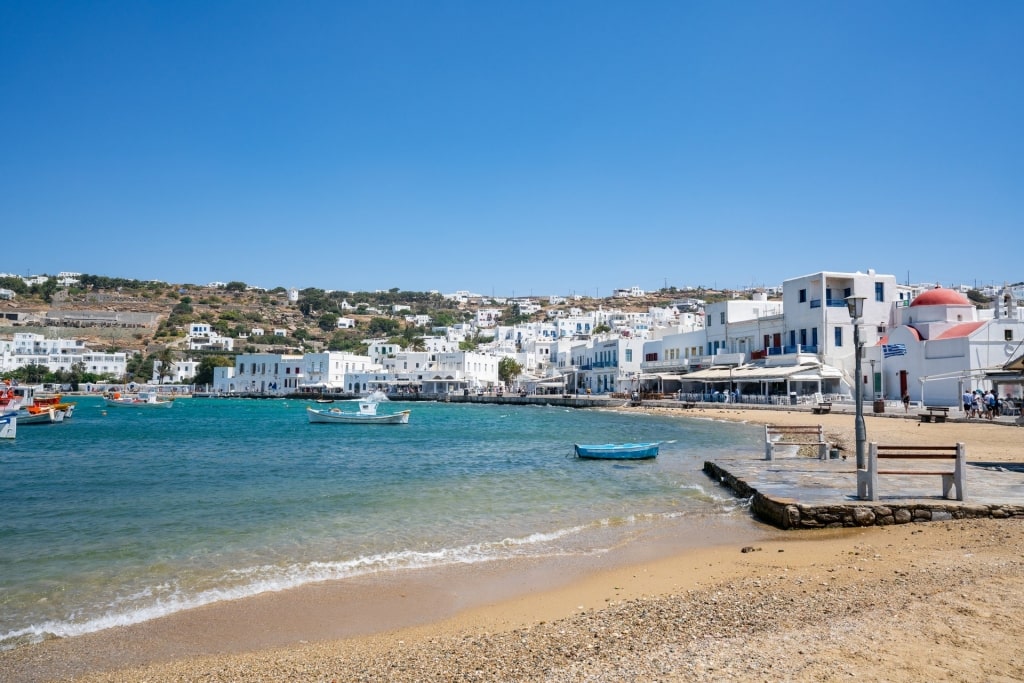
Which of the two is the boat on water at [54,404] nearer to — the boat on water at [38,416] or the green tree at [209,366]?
the boat on water at [38,416]

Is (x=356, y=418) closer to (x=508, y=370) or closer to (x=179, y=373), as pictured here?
(x=508, y=370)

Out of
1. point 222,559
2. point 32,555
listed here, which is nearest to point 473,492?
point 222,559

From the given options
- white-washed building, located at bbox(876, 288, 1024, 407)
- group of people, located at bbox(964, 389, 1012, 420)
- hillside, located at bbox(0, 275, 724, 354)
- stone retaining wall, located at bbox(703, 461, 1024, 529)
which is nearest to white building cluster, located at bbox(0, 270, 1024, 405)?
white-washed building, located at bbox(876, 288, 1024, 407)

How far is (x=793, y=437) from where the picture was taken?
851 inches

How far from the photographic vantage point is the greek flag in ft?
142

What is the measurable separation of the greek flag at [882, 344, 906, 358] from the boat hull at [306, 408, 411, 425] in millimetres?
31595

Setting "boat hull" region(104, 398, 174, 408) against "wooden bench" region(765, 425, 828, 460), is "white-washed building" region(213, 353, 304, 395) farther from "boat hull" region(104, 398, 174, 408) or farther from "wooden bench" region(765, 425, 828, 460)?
"wooden bench" region(765, 425, 828, 460)

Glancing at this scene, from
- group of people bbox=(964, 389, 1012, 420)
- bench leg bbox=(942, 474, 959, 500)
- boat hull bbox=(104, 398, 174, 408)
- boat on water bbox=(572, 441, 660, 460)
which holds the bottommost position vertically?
boat hull bbox=(104, 398, 174, 408)

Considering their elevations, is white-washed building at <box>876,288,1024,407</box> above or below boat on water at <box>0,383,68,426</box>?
above

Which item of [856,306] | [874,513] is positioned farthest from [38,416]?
[874,513]

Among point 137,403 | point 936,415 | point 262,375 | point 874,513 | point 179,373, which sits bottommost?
point 137,403

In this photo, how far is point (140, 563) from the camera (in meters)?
10.6

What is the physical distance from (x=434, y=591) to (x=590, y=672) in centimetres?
394

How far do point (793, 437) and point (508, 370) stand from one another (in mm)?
86450
